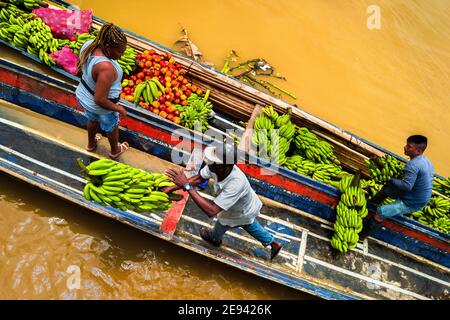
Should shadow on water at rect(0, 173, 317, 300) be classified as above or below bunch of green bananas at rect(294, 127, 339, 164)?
below

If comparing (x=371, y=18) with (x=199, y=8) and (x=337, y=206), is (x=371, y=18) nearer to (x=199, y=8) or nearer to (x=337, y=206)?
(x=199, y=8)

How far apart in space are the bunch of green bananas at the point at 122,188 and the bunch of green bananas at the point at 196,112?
1.71 m

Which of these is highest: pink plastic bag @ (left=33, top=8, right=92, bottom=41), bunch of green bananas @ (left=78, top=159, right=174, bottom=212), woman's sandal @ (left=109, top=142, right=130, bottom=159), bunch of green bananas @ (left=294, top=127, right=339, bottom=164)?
pink plastic bag @ (left=33, top=8, right=92, bottom=41)

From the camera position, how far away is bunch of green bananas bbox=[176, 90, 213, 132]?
5.21 meters

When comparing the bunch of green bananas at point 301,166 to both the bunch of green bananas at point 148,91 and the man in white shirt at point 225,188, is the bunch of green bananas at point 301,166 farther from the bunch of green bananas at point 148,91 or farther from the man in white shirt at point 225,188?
the bunch of green bananas at point 148,91

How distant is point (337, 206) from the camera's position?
482 centimetres

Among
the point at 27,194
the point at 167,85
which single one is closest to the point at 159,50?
the point at 167,85

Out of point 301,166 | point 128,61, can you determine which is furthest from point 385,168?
point 128,61

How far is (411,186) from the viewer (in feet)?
13.7

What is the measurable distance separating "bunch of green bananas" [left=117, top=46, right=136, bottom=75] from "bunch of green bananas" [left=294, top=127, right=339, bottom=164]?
263 cm

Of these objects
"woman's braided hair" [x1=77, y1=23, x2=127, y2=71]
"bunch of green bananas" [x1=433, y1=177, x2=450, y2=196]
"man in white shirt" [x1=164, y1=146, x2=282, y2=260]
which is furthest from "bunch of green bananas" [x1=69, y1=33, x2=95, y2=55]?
"bunch of green bananas" [x1=433, y1=177, x2=450, y2=196]

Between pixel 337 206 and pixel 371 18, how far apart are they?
643cm

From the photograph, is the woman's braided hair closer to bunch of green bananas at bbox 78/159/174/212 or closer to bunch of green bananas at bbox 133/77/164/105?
bunch of green bananas at bbox 78/159/174/212

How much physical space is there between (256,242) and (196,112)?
200 centimetres
